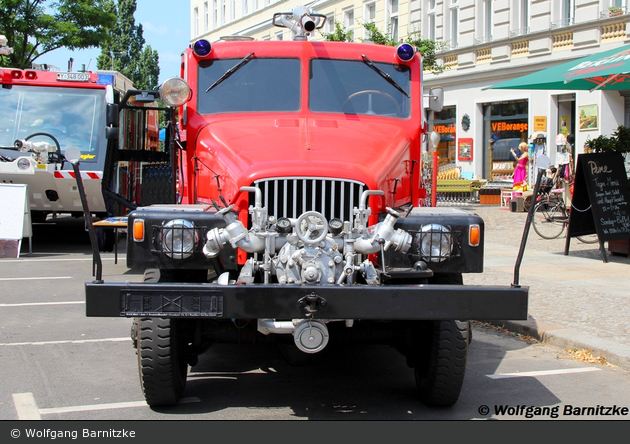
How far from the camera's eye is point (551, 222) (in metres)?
14.7

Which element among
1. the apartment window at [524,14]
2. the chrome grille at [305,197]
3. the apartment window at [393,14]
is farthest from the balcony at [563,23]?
the chrome grille at [305,197]

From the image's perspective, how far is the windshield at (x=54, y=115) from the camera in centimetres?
1323

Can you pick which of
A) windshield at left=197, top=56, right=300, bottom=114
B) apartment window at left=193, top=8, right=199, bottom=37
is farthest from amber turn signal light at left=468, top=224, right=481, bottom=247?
apartment window at left=193, top=8, right=199, bottom=37

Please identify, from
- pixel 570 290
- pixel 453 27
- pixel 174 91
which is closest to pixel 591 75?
pixel 570 290

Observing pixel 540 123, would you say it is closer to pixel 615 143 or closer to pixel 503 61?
pixel 503 61

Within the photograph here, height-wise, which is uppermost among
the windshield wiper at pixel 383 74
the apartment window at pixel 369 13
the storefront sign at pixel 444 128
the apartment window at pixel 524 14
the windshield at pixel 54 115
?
the apartment window at pixel 369 13

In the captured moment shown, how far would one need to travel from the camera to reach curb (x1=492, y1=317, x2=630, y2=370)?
6270 millimetres

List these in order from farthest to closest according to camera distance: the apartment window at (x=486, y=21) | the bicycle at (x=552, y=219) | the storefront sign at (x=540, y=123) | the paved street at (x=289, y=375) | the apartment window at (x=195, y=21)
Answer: the apartment window at (x=195, y=21)
the apartment window at (x=486, y=21)
the storefront sign at (x=540, y=123)
the bicycle at (x=552, y=219)
the paved street at (x=289, y=375)

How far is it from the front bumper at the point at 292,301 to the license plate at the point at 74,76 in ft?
33.4

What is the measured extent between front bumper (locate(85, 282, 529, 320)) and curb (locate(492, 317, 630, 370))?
261cm

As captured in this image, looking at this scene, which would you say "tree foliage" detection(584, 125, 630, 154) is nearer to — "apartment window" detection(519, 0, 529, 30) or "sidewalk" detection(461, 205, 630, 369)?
"sidewalk" detection(461, 205, 630, 369)

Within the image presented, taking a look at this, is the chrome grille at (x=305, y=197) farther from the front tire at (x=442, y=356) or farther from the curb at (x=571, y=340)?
the curb at (x=571, y=340)

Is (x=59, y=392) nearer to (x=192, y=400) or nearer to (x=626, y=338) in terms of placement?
(x=192, y=400)
